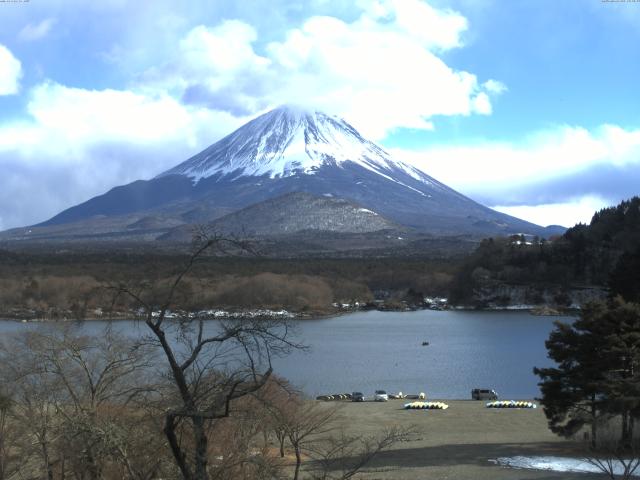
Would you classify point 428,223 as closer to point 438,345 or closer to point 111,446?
point 438,345

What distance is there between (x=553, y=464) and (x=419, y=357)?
23.3 meters

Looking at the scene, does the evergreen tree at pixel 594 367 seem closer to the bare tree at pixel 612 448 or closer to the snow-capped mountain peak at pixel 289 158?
the bare tree at pixel 612 448

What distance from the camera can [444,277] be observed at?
8362cm

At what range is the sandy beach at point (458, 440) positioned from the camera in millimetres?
14961

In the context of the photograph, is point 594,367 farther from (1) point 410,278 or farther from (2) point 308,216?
(2) point 308,216

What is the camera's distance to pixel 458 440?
1897 cm

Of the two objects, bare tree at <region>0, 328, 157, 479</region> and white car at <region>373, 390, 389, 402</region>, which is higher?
bare tree at <region>0, 328, 157, 479</region>

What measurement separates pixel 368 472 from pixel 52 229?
534 ft

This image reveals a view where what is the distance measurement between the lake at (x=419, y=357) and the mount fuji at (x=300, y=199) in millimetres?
83438

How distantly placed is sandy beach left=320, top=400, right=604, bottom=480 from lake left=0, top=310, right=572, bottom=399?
2681 mm

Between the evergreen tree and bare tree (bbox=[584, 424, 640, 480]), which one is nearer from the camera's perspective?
bare tree (bbox=[584, 424, 640, 480])

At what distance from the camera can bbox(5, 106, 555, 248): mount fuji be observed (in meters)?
151

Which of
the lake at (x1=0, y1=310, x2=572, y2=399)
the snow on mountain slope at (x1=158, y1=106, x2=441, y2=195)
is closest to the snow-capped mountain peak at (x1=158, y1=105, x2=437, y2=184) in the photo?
the snow on mountain slope at (x1=158, y1=106, x2=441, y2=195)

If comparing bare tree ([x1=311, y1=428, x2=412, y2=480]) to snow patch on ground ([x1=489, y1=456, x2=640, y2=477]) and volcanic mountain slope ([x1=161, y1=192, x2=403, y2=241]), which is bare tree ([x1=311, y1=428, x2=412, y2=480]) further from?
volcanic mountain slope ([x1=161, y1=192, x2=403, y2=241])
